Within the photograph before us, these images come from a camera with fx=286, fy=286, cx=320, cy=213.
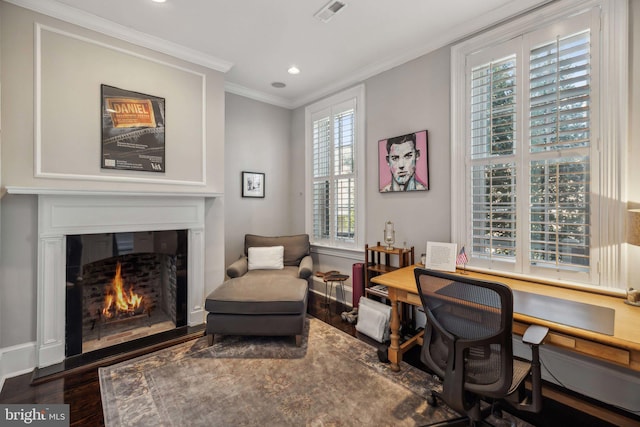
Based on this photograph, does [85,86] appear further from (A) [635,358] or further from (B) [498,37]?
(A) [635,358]

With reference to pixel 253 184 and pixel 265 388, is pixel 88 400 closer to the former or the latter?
pixel 265 388

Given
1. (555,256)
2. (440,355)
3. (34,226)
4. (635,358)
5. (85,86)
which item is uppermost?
(85,86)

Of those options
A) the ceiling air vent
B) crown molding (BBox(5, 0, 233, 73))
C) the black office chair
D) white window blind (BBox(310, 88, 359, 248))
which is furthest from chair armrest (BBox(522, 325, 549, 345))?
crown molding (BBox(5, 0, 233, 73))

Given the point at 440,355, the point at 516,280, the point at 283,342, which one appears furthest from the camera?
the point at 283,342

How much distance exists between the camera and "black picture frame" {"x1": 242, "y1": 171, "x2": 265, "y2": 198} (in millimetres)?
3975

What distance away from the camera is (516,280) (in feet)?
7.39

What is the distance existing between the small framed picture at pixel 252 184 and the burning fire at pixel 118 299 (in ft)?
5.66

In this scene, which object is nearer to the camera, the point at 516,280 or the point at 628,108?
the point at 628,108

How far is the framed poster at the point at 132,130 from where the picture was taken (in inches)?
100

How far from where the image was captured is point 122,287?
2.87m

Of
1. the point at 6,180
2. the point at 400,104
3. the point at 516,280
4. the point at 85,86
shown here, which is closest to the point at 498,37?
the point at 400,104

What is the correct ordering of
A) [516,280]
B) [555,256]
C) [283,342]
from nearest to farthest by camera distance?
[555,256]
[516,280]
[283,342]

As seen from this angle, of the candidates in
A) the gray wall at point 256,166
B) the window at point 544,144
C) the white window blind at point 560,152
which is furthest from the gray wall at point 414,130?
the gray wall at point 256,166

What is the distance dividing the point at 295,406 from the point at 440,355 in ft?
3.22
